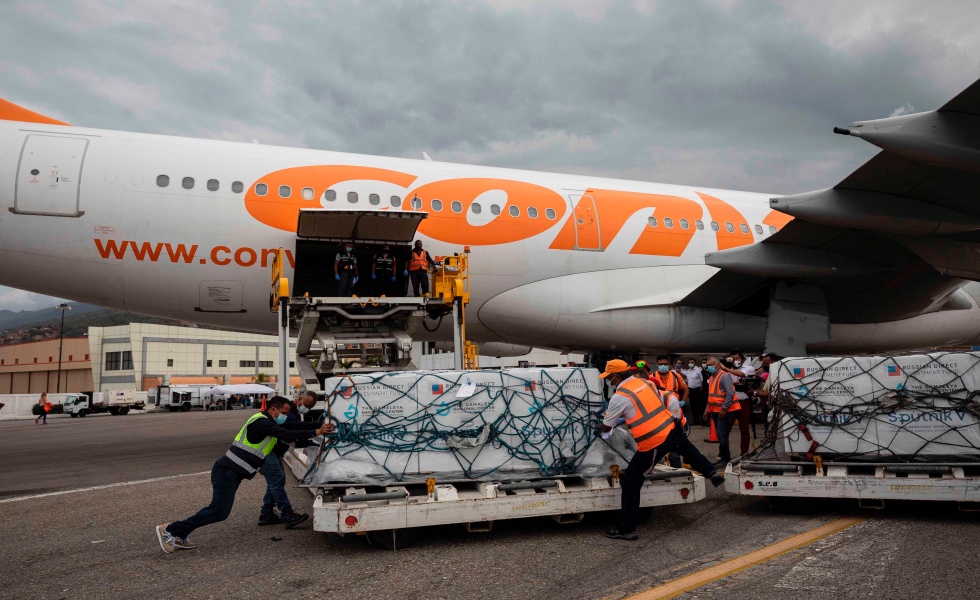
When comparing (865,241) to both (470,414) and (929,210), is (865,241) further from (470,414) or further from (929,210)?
(470,414)

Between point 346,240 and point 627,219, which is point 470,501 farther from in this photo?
point 627,219

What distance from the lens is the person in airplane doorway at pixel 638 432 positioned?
5.43 meters

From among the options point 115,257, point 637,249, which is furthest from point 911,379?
point 115,257

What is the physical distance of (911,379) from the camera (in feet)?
20.6

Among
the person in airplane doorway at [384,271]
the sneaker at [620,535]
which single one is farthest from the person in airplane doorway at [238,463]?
the person in airplane doorway at [384,271]

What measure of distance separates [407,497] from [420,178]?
24.6ft

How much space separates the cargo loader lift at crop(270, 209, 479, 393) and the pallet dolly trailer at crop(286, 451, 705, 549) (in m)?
4.63

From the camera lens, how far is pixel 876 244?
10.9 meters

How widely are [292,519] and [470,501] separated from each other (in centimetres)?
182

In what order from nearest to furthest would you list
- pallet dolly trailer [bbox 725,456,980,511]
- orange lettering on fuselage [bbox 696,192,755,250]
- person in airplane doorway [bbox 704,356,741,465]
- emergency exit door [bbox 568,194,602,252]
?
pallet dolly trailer [bbox 725,456,980,511], person in airplane doorway [bbox 704,356,741,465], emergency exit door [bbox 568,194,602,252], orange lettering on fuselage [bbox 696,192,755,250]

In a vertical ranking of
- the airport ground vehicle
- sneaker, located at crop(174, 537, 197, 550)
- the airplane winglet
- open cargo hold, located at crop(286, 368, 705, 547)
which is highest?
the airplane winglet

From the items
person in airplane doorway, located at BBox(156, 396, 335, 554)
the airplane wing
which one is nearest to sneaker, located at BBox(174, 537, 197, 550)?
person in airplane doorway, located at BBox(156, 396, 335, 554)

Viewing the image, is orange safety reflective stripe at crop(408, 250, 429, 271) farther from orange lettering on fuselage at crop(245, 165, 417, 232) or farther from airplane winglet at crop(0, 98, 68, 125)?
airplane winglet at crop(0, 98, 68, 125)

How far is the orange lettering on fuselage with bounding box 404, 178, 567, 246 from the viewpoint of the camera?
11594 millimetres
